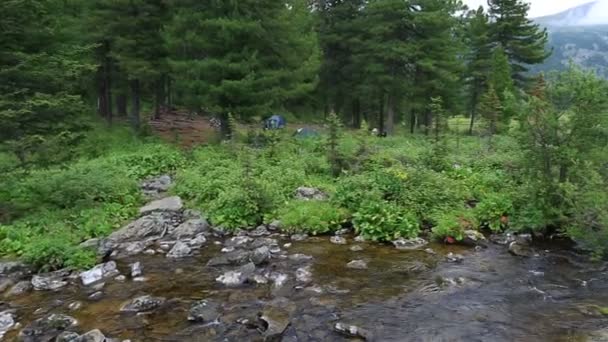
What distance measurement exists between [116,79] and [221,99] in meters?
9.99

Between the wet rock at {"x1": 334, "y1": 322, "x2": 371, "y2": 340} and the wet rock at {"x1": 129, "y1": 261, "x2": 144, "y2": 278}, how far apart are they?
4.60 m

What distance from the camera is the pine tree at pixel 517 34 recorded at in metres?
34.2

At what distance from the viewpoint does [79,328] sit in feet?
24.8

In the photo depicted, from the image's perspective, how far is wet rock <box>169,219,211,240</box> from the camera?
11898 mm

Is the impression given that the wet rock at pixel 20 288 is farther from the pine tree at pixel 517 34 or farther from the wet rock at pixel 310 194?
the pine tree at pixel 517 34

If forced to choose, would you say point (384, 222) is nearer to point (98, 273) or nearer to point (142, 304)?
point (142, 304)

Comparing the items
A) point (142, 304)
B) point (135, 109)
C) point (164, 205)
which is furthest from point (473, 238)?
point (135, 109)

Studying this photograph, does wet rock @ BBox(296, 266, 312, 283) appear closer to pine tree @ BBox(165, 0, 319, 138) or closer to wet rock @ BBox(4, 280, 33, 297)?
wet rock @ BBox(4, 280, 33, 297)

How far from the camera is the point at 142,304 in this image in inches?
327

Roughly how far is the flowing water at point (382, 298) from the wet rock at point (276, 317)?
0.31 ft

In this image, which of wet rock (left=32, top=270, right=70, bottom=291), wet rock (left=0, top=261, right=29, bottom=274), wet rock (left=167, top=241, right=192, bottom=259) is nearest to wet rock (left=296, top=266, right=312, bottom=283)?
wet rock (left=167, top=241, right=192, bottom=259)

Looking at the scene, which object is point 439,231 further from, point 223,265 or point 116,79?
point 116,79

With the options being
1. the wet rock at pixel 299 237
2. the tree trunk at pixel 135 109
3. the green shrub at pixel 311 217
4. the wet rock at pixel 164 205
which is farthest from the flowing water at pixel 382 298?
the tree trunk at pixel 135 109

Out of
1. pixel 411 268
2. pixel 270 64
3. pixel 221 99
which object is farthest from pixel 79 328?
pixel 270 64
